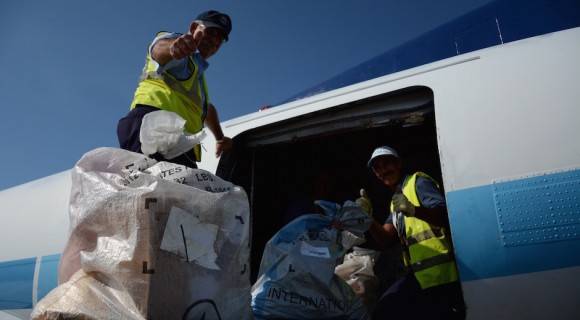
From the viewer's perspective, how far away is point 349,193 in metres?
5.05

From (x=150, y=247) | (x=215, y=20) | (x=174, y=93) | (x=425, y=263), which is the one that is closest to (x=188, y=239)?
(x=150, y=247)

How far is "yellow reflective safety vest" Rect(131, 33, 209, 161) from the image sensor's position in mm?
2139

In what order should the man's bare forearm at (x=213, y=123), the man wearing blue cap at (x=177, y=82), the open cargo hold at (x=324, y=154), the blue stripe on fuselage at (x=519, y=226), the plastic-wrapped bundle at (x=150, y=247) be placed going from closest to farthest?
the plastic-wrapped bundle at (x=150, y=247)
the blue stripe on fuselage at (x=519, y=226)
the man wearing blue cap at (x=177, y=82)
the open cargo hold at (x=324, y=154)
the man's bare forearm at (x=213, y=123)

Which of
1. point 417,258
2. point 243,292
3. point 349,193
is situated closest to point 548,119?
point 417,258

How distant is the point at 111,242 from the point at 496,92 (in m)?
1.96

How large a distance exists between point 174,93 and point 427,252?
5.69ft

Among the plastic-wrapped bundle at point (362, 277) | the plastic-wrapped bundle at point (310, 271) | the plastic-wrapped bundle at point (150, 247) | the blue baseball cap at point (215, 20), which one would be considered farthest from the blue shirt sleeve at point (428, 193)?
the blue baseball cap at point (215, 20)

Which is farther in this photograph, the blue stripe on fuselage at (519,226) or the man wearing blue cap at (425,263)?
the man wearing blue cap at (425,263)

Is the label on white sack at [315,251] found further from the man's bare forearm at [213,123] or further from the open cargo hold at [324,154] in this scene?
the man's bare forearm at [213,123]

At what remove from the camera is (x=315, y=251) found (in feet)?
7.36

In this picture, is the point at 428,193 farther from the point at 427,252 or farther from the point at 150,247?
the point at 150,247

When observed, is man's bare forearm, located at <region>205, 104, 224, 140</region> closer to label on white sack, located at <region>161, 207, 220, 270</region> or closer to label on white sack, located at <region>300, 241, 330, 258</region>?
label on white sack, located at <region>300, 241, 330, 258</region>

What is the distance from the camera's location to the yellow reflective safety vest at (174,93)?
84.2 inches

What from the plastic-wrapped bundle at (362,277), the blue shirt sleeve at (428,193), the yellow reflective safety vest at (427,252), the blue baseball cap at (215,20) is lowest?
the plastic-wrapped bundle at (362,277)
